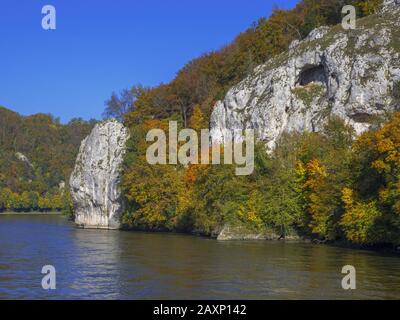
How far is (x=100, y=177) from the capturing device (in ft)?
327

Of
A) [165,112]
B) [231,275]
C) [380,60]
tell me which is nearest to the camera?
[231,275]

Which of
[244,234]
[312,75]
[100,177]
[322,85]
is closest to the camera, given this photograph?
[244,234]

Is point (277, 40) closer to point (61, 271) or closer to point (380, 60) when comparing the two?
point (380, 60)

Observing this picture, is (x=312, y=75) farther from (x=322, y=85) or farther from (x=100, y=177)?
(x=100, y=177)

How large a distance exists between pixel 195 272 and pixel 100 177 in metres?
65.4

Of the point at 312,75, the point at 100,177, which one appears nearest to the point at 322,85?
the point at 312,75

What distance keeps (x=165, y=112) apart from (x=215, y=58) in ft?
46.3

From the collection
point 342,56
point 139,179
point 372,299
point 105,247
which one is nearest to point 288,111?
point 342,56

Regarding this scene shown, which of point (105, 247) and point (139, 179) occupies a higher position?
point (139, 179)

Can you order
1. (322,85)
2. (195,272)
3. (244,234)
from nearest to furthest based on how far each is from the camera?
(195,272), (244,234), (322,85)

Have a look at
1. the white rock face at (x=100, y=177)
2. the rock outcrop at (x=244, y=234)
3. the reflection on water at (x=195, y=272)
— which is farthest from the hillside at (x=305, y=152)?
the white rock face at (x=100, y=177)

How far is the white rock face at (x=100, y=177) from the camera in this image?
97.2 meters

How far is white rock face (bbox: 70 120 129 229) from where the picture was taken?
97.2 metres

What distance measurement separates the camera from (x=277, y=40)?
102 m
